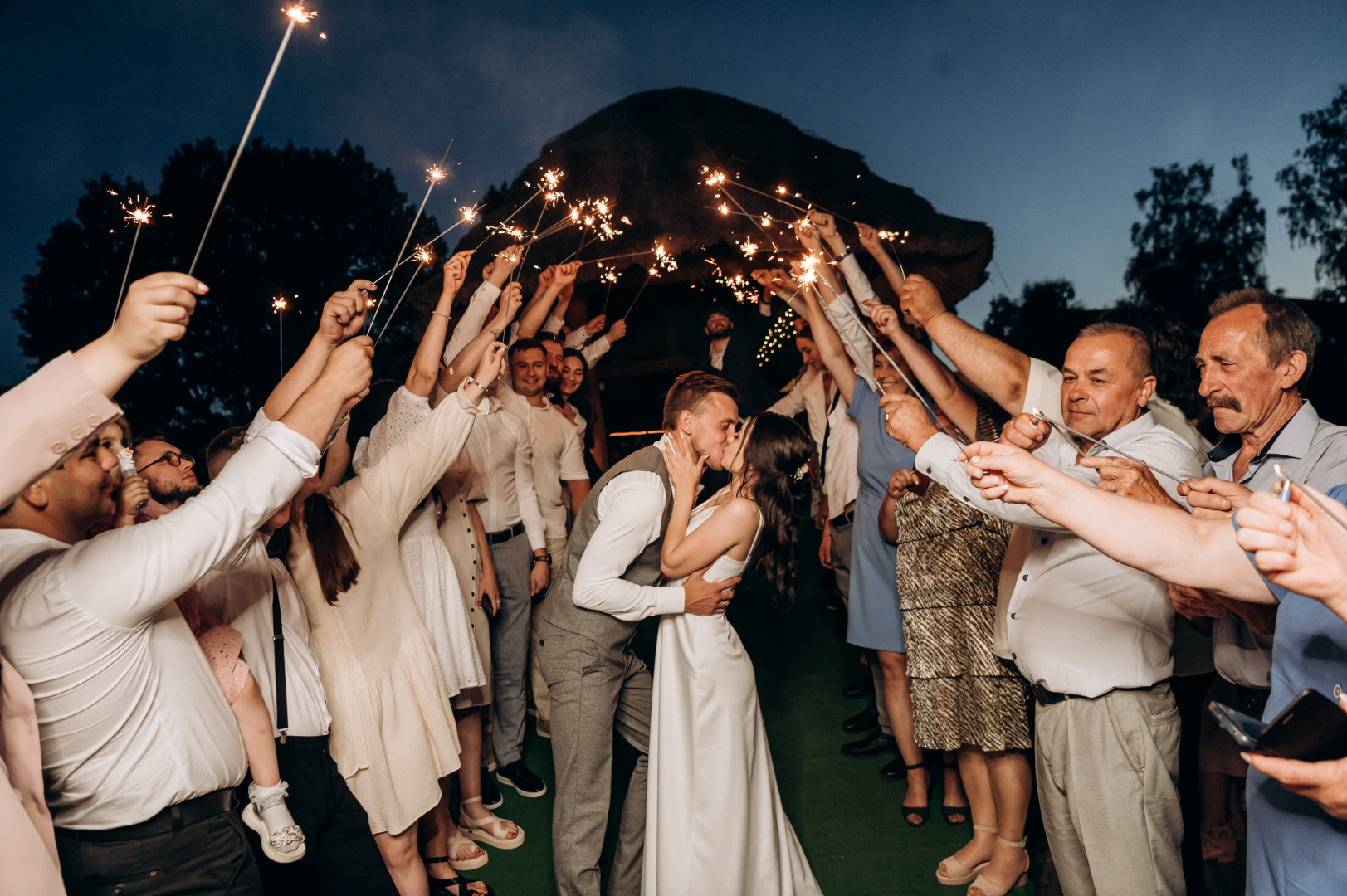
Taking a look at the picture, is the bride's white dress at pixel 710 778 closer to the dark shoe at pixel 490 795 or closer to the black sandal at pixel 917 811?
the black sandal at pixel 917 811

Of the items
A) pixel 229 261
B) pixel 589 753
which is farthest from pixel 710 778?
pixel 229 261

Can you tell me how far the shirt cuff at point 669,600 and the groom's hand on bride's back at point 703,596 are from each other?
15 millimetres

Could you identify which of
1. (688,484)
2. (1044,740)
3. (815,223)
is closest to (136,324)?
(688,484)

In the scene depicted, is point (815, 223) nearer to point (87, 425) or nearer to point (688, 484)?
point (688, 484)

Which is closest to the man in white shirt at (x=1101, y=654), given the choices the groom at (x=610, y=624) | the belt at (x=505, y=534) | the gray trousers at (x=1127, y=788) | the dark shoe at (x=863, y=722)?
the gray trousers at (x=1127, y=788)

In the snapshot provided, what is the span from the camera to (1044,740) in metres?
2.38

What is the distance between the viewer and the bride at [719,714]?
270 cm

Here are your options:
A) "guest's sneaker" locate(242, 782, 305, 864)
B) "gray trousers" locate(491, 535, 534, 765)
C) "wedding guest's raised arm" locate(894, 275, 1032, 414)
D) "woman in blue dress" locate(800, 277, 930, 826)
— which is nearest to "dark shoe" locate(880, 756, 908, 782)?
"woman in blue dress" locate(800, 277, 930, 826)

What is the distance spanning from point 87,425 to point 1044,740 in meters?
2.70

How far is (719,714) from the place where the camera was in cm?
277

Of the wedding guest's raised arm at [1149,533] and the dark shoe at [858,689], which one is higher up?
the wedding guest's raised arm at [1149,533]

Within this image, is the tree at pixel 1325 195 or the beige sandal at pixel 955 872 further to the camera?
the tree at pixel 1325 195

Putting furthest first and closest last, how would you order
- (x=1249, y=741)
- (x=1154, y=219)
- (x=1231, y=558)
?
(x=1154, y=219) → (x=1231, y=558) → (x=1249, y=741)

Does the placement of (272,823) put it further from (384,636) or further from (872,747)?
(872,747)
